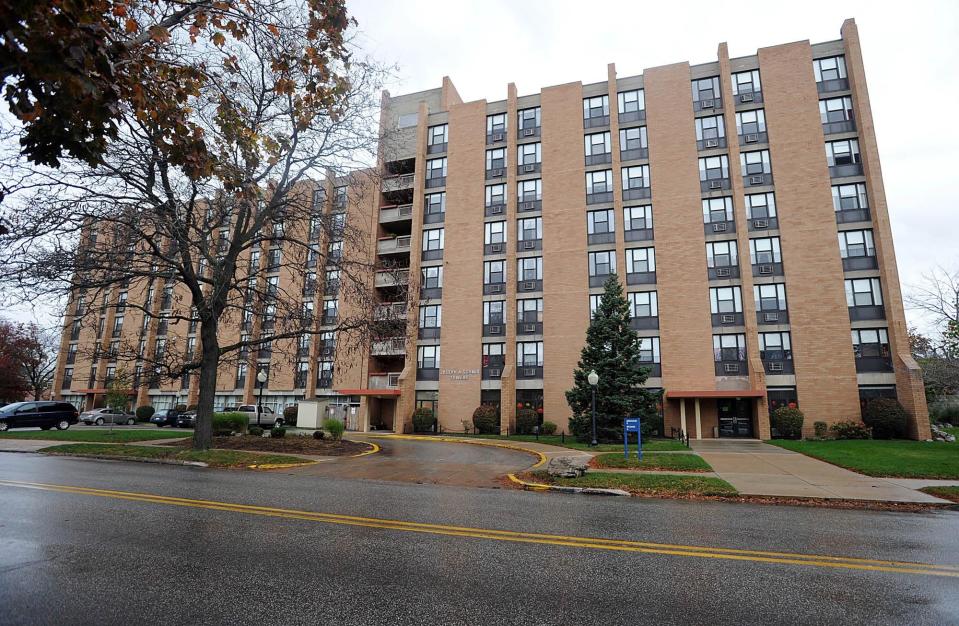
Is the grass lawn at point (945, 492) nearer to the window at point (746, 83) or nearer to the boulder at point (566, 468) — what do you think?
the boulder at point (566, 468)

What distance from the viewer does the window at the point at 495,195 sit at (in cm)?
3603

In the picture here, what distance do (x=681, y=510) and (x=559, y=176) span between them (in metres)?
29.1

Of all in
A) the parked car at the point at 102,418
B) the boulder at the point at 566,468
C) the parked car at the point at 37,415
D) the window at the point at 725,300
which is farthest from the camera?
the parked car at the point at 102,418

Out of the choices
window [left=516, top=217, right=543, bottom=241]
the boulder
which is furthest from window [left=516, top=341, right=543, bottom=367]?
the boulder

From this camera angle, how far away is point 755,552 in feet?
18.5

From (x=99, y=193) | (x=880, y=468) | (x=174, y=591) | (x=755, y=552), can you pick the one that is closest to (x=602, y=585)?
(x=755, y=552)

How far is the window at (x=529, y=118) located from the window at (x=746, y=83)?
12951 mm

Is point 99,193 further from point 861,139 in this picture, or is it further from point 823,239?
point 861,139

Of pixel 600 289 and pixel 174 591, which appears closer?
pixel 174 591

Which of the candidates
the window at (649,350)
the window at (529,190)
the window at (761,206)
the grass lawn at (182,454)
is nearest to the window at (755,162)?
the window at (761,206)

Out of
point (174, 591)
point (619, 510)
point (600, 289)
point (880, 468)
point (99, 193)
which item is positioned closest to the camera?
point (174, 591)

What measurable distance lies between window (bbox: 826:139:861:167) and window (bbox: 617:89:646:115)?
1130 cm

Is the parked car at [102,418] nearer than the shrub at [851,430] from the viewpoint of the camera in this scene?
No

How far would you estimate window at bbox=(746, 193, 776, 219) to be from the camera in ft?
98.9
